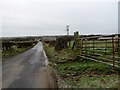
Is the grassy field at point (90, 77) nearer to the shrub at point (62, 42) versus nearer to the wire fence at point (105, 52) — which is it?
the wire fence at point (105, 52)

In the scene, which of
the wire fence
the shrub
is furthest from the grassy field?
the shrub

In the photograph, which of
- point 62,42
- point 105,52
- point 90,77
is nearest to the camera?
point 90,77

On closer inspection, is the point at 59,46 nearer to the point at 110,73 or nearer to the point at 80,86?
the point at 110,73

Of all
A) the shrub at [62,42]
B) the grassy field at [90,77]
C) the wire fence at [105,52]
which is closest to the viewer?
the grassy field at [90,77]

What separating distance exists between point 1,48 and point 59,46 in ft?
31.8

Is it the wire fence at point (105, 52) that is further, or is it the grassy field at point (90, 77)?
the wire fence at point (105, 52)

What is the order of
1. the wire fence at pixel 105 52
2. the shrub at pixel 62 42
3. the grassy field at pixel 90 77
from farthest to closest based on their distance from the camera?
the shrub at pixel 62 42 → the wire fence at pixel 105 52 → the grassy field at pixel 90 77

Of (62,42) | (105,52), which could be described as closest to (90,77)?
(105,52)

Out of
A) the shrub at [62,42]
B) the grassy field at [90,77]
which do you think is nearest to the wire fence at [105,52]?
the grassy field at [90,77]

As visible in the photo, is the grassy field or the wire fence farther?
the wire fence

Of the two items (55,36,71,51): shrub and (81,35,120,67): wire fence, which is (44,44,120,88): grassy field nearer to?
(81,35,120,67): wire fence

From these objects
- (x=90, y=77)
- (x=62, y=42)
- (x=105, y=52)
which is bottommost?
(x=90, y=77)

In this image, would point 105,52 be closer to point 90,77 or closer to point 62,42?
point 90,77

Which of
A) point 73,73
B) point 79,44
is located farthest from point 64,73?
point 79,44
